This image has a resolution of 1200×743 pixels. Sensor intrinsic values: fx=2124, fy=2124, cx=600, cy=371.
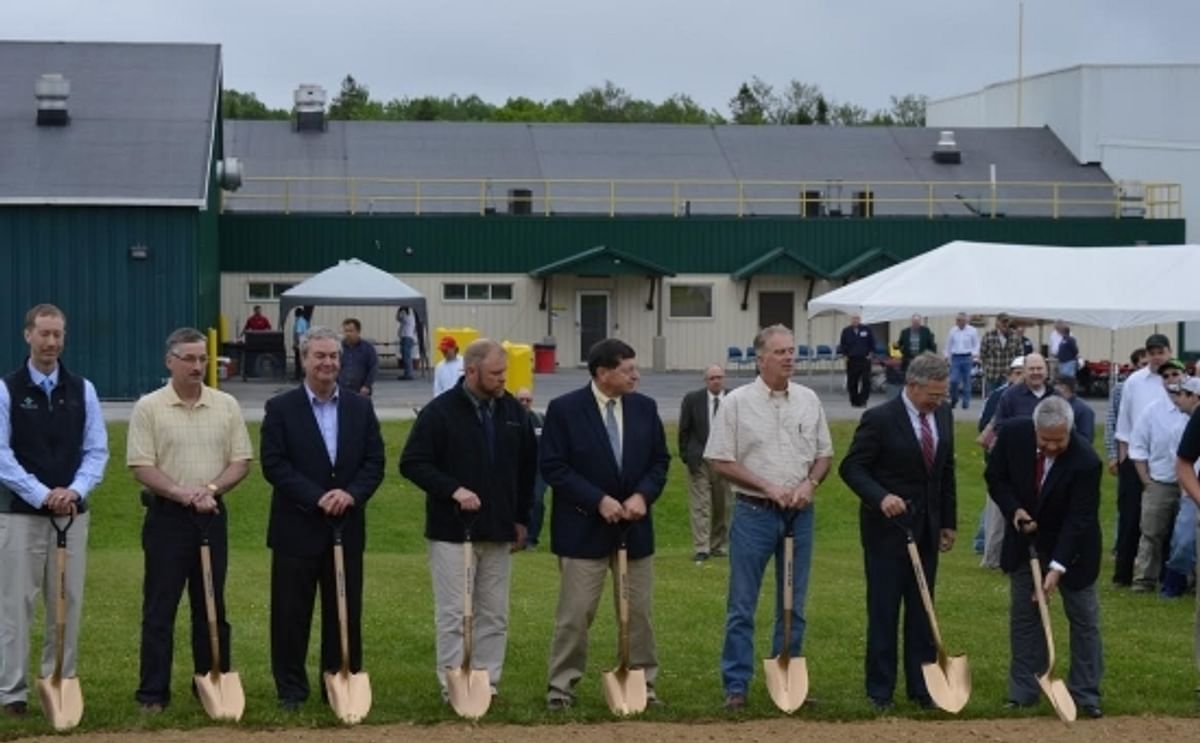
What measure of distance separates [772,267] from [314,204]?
10.4m

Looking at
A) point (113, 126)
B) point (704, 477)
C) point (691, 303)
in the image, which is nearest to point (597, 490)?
point (704, 477)

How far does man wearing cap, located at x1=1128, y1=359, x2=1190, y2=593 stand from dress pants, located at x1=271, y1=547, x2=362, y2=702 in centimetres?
774

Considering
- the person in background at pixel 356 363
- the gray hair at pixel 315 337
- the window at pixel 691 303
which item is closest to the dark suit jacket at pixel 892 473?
the gray hair at pixel 315 337

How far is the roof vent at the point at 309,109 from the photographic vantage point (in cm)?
5106

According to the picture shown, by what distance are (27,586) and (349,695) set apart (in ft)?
5.67

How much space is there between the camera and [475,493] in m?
11.2

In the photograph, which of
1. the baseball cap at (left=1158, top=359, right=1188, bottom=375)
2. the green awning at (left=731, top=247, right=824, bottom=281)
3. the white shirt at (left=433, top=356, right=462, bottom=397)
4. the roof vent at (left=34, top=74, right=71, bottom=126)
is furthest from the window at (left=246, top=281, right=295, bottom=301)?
the baseball cap at (left=1158, top=359, right=1188, bottom=375)

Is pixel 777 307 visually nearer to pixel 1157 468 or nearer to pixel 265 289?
pixel 265 289

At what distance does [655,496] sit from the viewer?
1130 cm

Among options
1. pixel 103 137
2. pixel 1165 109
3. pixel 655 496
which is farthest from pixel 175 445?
pixel 1165 109

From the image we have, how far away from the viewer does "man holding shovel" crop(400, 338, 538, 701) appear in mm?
11211

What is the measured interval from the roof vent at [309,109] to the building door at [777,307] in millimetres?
11950

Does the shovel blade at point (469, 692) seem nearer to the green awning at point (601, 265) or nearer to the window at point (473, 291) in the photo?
the green awning at point (601, 265)

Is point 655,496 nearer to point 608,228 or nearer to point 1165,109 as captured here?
point 608,228
